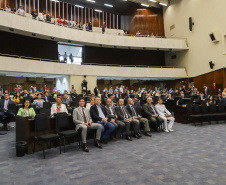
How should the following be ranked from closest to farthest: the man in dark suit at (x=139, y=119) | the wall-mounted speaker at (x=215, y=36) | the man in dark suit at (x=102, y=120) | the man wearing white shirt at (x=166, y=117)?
the man in dark suit at (x=102, y=120), the man in dark suit at (x=139, y=119), the man wearing white shirt at (x=166, y=117), the wall-mounted speaker at (x=215, y=36)

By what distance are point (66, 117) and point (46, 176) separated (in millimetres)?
1835

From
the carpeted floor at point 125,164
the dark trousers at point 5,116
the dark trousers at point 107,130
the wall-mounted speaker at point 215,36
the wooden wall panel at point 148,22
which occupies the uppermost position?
the wooden wall panel at point 148,22

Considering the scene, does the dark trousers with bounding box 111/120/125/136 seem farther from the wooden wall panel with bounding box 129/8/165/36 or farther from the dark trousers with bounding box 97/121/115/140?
the wooden wall panel with bounding box 129/8/165/36

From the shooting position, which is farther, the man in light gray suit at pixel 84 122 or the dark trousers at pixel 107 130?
the dark trousers at pixel 107 130

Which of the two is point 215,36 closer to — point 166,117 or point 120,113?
point 166,117

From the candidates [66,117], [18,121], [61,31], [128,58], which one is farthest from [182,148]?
[128,58]

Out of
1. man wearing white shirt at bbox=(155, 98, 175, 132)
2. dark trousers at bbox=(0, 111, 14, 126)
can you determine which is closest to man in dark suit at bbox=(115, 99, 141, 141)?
man wearing white shirt at bbox=(155, 98, 175, 132)

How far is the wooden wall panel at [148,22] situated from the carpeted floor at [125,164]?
710 inches

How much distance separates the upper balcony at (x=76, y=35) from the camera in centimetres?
1257

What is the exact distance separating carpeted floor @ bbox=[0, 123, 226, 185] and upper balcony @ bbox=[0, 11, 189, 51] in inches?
397

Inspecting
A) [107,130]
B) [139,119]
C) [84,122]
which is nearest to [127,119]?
[139,119]

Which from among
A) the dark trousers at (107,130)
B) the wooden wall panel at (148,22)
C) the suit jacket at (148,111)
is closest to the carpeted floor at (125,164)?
the dark trousers at (107,130)

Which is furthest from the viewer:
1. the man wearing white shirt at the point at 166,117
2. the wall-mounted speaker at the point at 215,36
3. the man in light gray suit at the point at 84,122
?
the wall-mounted speaker at the point at 215,36

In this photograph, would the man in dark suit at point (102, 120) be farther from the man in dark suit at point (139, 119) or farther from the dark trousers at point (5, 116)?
the dark trousers at point (5, 116)
